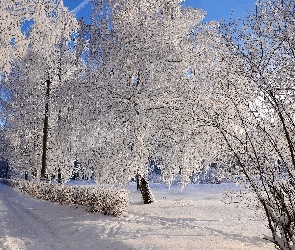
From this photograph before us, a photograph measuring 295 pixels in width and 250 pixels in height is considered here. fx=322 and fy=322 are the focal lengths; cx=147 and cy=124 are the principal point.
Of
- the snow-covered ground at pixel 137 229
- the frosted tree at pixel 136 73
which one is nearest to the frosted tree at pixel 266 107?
the snow-covered ground at pixel 137 229

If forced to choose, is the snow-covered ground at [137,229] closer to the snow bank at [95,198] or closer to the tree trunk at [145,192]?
the snow bank at [95,198]

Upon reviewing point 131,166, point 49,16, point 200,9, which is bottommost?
point 131,166

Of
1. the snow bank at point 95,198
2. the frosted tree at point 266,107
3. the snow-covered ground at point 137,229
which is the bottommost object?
the snow-covered ground at point 137,229

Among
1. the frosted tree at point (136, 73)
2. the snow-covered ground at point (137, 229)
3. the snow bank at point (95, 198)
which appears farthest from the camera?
the frosted tree at point (136, 73)

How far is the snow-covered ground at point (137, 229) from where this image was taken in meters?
6.48

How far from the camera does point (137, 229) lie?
771 centimetres

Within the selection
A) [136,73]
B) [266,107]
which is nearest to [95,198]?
[136,73]

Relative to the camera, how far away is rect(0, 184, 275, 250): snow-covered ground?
6.48 metres

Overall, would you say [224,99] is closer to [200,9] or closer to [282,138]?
[282,138]

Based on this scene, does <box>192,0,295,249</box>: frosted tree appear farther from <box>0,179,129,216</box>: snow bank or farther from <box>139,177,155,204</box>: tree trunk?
<box>139,177,155,204</box>: tree trunk

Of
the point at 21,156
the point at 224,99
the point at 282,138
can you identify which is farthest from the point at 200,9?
the point at 21,156

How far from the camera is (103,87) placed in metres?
10.4

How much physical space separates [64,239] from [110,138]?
4190mm

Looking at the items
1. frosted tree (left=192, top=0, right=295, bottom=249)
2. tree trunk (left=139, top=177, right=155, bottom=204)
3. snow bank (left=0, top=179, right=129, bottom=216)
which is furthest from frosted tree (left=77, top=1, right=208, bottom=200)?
frosted tree (left=192, top=0, right=295, bottom=249)
